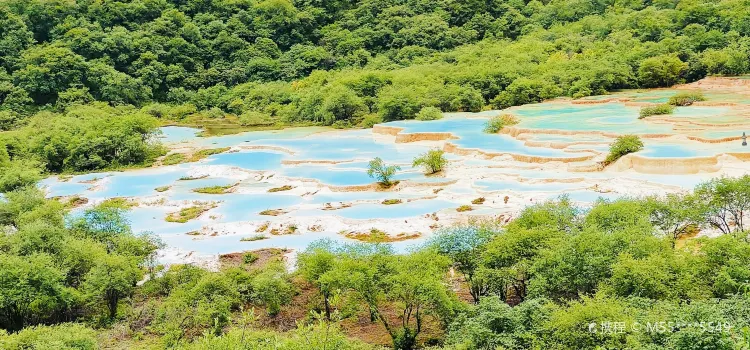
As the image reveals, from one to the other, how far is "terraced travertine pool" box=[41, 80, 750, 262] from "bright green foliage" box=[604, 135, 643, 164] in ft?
1.64

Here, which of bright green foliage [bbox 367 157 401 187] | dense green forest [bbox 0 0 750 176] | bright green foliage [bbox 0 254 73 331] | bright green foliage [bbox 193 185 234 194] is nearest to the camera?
bright green foliage [bbox 0 254 73 331]

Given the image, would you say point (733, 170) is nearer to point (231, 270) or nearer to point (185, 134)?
point (231, 270)

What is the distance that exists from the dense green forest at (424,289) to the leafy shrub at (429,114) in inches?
901

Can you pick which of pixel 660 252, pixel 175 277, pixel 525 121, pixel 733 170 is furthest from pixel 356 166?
pixel 660 252

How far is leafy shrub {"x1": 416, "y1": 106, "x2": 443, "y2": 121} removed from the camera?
128 ft

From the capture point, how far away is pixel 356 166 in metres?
28.7

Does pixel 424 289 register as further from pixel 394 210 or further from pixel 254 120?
pixel 254 120

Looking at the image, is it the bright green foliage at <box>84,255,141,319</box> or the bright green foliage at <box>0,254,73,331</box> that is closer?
the bright green foliage at <box>0,254,73,331</box>

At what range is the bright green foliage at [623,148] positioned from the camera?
81.0 feet

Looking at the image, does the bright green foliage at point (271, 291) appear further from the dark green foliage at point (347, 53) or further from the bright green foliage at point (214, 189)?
the dark green foliage at point (347, 53)

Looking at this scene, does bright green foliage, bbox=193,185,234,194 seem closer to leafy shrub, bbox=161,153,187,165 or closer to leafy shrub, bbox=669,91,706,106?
leafy shrub, bbox=161,153,187,165

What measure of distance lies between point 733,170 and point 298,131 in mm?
27939

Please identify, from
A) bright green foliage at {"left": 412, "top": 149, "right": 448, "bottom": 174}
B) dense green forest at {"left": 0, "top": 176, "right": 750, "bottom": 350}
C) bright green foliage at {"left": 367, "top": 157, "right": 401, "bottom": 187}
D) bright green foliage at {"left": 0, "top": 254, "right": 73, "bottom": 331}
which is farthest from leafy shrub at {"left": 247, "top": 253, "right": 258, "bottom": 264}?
bright green foliage at {"left": 412, "top": 149, "right": 448, "bottom": 174}

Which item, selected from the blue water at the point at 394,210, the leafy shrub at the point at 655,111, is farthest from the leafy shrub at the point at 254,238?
the leafy shrub at the point at 655,111
